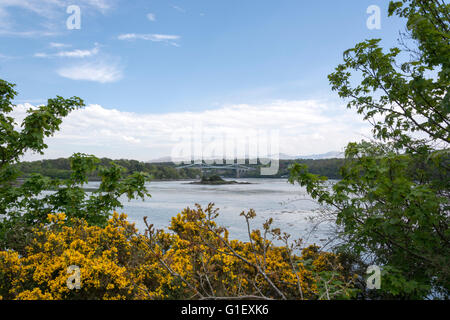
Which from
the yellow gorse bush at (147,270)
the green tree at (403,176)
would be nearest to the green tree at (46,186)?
the yellow gorse bush at (147,270)

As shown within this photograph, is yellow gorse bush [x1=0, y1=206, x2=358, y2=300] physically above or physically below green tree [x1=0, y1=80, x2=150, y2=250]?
below

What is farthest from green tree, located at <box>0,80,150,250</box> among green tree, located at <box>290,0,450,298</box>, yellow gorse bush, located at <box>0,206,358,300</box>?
green tree, located at <box>290,0,450,298</box>

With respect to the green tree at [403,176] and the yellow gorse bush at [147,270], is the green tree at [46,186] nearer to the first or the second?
the yellow gorse bush at [147,270]

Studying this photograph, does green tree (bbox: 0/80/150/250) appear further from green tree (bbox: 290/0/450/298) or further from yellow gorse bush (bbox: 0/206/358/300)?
green tree (bbox: 290/0/450/298)

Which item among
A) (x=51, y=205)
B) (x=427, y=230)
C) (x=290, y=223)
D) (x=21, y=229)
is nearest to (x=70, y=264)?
(x=21, y=229)

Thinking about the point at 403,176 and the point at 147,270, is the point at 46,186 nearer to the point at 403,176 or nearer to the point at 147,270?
the point at 147,270

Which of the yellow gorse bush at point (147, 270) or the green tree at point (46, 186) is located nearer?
the yellow gorse bush at point (147, 270)

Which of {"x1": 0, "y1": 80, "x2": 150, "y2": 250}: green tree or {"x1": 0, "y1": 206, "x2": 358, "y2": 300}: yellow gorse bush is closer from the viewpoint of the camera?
{"x1": 0, "y1": 206, "x2": 358, "y2": 300}: yellow gorse bush
